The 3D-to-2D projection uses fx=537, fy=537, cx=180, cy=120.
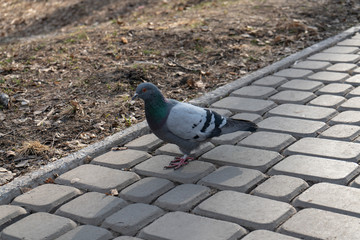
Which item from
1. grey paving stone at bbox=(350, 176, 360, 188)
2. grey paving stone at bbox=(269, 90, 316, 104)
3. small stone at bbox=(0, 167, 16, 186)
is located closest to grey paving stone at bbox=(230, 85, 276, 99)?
grey paving stone at bbox=(269, 90, 316, 104)

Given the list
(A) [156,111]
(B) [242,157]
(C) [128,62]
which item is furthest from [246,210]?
(C) [128,62]

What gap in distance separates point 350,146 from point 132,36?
3645 millimetres

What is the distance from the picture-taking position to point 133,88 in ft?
16.8

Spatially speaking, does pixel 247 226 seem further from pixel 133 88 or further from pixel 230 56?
pixel 230 56

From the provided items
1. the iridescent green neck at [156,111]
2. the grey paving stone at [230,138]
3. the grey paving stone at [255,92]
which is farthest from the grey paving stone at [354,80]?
the iridescent green neck at [156,111]

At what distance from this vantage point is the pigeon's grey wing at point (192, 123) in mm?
3586

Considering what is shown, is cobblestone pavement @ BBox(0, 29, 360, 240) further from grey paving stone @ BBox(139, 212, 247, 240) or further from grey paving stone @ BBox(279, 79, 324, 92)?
grey paving stone @ BBox(279, 79, 324, 92)

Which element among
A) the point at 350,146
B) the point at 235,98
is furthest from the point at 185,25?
the point at 350,146

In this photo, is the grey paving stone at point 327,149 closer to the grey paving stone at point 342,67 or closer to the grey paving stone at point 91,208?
the grey paving stone at point 91,208

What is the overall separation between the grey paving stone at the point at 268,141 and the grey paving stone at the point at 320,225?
91 centimetres

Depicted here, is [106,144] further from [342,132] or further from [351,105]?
[351,105]

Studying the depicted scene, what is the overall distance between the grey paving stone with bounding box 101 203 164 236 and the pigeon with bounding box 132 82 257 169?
1.83 ft

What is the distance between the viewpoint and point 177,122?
3.60m

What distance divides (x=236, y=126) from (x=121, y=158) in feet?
2.78
